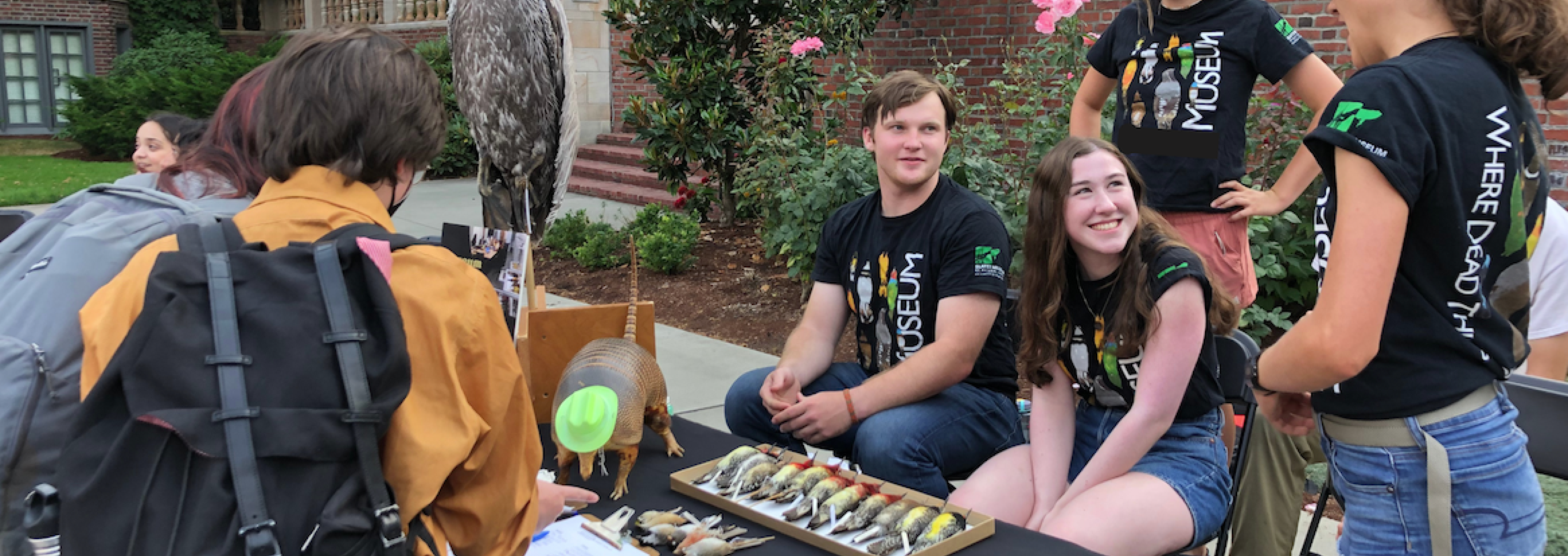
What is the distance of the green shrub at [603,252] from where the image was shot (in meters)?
7.60

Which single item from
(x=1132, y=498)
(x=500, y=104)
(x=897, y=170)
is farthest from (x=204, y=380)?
(x=500, y=104)

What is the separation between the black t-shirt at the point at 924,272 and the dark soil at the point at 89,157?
16400 millimetres

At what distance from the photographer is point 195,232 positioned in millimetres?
1358

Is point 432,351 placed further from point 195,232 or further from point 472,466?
point 195,232

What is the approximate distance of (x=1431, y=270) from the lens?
5.28 ft

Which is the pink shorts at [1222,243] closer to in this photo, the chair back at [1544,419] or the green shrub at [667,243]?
the chair back at [1544,419]

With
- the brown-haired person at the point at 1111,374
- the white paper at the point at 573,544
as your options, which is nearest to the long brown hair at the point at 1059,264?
the brown-haired person at the point at 1111,374

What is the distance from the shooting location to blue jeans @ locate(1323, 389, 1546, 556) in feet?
5.35

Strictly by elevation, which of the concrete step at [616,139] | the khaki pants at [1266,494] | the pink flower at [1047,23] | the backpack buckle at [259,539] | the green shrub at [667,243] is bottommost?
the green shrub at [667,243]

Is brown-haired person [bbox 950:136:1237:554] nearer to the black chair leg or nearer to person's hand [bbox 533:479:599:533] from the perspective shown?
the black chair leg

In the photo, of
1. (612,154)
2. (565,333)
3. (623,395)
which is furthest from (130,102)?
(623,395)

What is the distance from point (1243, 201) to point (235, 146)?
264 centimetres

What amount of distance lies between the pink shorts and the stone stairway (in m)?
6.79

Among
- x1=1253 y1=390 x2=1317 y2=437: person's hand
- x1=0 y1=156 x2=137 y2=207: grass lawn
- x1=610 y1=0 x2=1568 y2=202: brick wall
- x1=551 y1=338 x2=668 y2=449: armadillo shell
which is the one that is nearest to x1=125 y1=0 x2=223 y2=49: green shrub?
x1=0 y1=156 x2=137 y2=207: grass lawn
